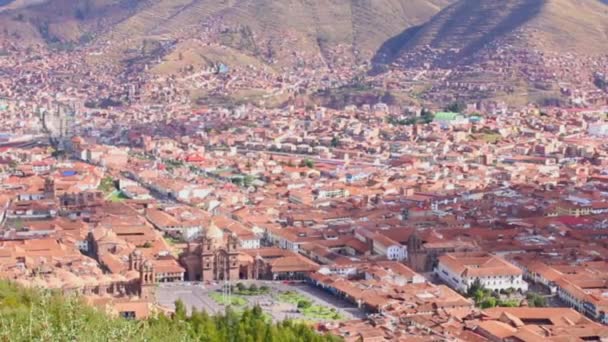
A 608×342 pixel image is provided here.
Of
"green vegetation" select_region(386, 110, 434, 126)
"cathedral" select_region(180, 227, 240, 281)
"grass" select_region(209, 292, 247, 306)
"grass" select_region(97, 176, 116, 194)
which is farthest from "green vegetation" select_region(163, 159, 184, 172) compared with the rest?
"grass" select_region(209, 292, 247, 306)

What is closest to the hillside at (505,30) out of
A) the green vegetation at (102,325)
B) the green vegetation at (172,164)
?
the green vegetation at (172,164)

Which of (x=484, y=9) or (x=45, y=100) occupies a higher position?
(x=484, y=9)

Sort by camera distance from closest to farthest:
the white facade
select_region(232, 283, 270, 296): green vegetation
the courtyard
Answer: the courtyard
select_region(232, 283, 270, 296): green vegetation
the white facade

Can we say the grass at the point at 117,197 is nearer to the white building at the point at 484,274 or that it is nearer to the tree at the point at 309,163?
the tree at the point at 309,163

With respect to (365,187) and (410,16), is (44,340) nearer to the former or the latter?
(365,187)

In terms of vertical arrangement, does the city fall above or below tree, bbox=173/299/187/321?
below

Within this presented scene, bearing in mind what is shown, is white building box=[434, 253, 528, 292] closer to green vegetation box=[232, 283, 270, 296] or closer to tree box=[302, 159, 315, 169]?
green vegetation box=[232, 283, 270, 296]

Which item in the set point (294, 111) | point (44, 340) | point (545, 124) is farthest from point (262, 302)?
point (294, 111)
